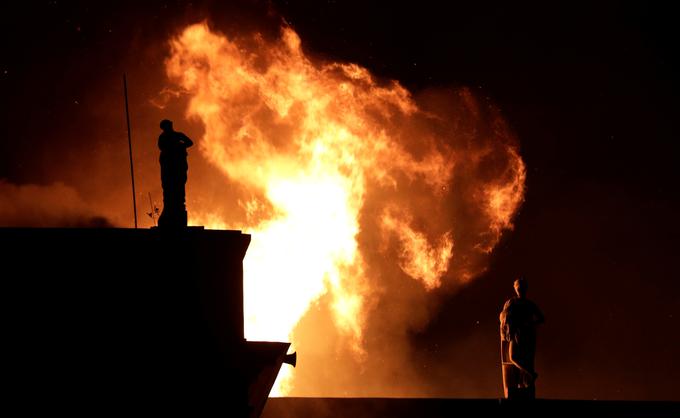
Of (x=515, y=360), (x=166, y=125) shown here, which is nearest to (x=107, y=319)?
(x=166, y=125)

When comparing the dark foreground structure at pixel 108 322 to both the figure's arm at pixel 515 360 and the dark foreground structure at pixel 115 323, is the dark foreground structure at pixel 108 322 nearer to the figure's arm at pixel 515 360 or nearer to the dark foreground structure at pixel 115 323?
the dark foreground structure at pixel 115 323

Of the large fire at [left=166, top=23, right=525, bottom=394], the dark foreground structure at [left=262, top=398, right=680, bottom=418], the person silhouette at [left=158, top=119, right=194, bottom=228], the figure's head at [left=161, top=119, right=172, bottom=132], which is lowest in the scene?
the dark foreground structure at [left=262, top=398, right=680, bottom=418]

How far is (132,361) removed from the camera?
8797 mm

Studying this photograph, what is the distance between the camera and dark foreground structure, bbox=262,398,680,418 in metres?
12.1

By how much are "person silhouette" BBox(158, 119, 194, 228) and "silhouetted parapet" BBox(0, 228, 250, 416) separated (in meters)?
0.39

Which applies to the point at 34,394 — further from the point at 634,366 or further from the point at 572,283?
the point at 634,366

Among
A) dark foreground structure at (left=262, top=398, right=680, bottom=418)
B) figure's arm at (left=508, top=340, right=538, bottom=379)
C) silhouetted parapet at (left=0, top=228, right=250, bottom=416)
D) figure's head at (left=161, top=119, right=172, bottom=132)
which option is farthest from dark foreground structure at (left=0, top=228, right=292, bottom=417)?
figure's arm at (left=508, top=340, right=538, bottom=379)

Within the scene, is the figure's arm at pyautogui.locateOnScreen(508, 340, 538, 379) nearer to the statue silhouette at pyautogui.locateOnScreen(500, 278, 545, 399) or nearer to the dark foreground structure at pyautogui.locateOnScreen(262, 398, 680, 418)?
the statue silhouette at pyautogui.locateOnScreen(500, 278, 545, 399)

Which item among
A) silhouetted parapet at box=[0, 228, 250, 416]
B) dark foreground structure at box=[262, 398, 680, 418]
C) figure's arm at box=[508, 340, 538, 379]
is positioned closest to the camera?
silhouetted parapet at box=[0, 228, 250, 416]

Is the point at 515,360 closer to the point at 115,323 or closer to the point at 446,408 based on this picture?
the point at 446,408

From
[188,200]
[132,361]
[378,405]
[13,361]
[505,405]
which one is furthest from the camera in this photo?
[188,200]

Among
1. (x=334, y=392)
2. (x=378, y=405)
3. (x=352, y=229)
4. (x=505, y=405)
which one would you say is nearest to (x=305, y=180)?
(x=352, y=229)

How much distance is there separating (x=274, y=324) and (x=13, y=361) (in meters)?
19.6

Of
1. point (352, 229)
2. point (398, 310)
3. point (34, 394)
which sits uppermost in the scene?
point (352, 229)
